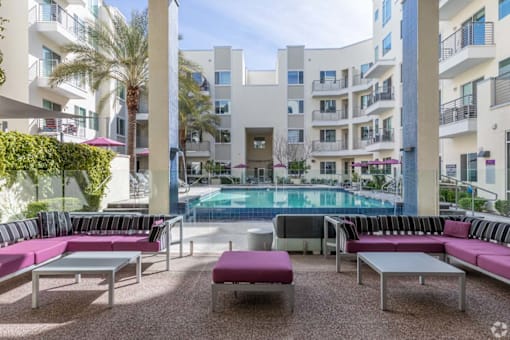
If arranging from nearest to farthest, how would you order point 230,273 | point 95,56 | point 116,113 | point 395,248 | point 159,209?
point 230,273, point 395,248, point 159,209, point 95,56, point 116,113

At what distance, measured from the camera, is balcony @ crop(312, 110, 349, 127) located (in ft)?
100

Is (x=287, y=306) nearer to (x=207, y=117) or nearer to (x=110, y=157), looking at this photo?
(x=110, y=157)

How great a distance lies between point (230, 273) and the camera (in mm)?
4047

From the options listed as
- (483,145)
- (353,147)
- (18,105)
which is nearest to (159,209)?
(18,105)

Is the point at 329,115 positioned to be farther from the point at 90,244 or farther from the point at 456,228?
the point at 90,244

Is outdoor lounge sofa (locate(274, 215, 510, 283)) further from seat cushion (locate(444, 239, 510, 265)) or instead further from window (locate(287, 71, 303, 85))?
window (locate(287, 71, 303, 85))

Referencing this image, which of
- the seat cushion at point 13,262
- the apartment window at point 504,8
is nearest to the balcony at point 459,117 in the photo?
the apartment window at point 504,8

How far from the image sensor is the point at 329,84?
3073cm

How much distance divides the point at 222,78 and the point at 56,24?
1659 centimetres

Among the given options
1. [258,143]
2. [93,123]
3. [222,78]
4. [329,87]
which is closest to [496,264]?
[93,123]

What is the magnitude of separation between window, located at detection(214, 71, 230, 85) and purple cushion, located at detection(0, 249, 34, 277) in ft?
92.2

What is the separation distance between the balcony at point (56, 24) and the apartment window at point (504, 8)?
55.7ft

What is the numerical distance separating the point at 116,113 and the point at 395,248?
75.4ft

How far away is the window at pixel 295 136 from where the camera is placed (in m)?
31.5
